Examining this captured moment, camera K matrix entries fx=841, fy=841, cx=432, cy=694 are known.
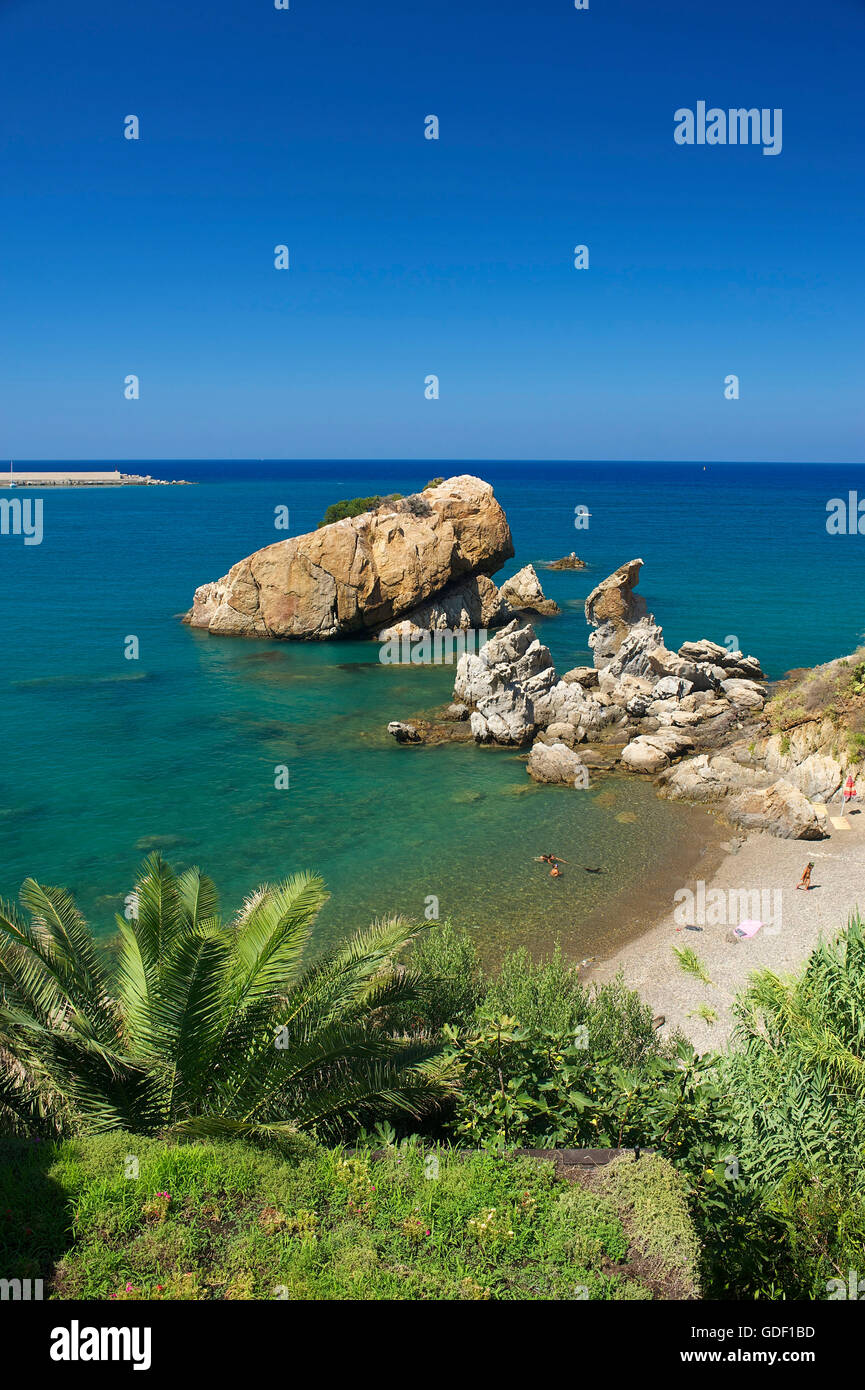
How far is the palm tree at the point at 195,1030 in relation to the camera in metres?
8.37

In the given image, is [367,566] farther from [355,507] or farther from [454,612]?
[355,507]

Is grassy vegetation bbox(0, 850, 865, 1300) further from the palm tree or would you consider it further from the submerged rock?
the submerged rock

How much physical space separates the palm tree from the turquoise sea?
9.59 meters

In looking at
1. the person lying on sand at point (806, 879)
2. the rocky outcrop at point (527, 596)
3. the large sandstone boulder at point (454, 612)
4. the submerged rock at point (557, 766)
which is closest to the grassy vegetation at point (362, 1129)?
the person lying on sand at point (806, 879)

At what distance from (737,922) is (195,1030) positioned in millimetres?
14560

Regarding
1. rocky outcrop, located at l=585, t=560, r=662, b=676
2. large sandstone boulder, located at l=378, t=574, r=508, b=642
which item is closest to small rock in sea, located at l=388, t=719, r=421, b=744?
rocky outcrop, located at l=585, t=560, r=662, b=676

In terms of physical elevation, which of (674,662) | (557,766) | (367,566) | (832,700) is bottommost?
(557,766)

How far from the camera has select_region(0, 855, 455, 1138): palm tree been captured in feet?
27.5

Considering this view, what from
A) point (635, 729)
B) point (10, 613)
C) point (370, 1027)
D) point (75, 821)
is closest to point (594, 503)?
point (10, 613)

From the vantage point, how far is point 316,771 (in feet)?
98.5

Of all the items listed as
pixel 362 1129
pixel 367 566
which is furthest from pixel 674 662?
pixel 362 1129

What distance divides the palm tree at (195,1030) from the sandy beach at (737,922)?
754 centimetres

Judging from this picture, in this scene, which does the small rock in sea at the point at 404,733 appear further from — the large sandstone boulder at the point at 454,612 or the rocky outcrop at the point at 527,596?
the rocky outcrop at the point at 527,596
